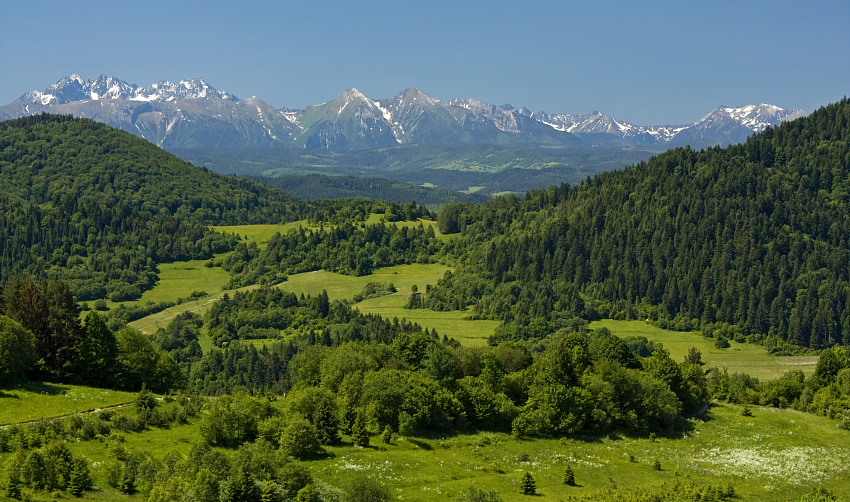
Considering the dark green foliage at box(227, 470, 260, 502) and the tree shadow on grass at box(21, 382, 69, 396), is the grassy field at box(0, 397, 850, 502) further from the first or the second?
the tree shadow on grass at box(21, 382, 69, 396)

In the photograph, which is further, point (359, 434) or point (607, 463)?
point (607, 463)

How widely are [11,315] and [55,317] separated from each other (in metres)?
5.77

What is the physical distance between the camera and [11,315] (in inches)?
4451

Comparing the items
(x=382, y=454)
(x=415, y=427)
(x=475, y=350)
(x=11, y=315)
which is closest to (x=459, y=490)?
(x=382, y=454)

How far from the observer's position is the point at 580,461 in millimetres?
100812

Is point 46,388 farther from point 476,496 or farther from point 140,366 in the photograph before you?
point 476,496

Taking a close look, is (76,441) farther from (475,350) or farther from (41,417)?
(475,350)

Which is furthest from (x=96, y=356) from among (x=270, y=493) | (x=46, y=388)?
(x=270, y=493)

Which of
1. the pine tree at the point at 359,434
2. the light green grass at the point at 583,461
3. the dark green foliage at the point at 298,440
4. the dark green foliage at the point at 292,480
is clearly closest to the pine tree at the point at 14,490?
the light green grass at the point at 583,461

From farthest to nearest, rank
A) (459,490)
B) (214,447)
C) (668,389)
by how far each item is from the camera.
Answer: (668,389) < (214,447) < (459,490)

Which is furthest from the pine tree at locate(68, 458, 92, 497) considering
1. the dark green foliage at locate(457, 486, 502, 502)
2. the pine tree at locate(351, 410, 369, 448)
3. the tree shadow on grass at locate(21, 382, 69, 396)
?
the pine tree at locate(351, 410, 369, 448)

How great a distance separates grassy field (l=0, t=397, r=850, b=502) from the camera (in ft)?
284

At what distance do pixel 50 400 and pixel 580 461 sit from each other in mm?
62421

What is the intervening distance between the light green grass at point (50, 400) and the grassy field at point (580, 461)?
6.16 meters
